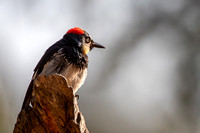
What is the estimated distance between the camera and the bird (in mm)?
3783

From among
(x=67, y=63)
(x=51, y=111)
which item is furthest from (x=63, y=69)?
(x=51, y=111)

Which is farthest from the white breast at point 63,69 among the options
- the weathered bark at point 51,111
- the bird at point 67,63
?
the weathered bark at point 51,111

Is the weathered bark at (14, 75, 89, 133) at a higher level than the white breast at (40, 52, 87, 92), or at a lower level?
lower

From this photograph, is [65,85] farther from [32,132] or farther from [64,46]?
[64,46]

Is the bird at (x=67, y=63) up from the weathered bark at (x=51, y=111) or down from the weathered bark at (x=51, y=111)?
up

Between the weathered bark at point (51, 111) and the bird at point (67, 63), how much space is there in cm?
97

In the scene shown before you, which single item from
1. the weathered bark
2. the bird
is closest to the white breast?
the bird

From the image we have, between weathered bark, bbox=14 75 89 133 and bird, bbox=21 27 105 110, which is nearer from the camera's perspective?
weathered bark, bbox=14 75 89 133

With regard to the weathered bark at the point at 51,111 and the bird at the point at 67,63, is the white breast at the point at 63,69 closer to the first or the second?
the bird at the point at 67,63

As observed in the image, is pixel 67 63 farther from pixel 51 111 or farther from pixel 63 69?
pixel 51 111

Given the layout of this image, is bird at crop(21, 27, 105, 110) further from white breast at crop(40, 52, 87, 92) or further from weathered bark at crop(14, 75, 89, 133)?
weathered bark at crop(14, 75, 89, 133)

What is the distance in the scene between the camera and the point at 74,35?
4.45m

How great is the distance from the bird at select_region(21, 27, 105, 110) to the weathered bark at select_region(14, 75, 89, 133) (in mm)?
966

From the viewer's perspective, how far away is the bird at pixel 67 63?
378cm
